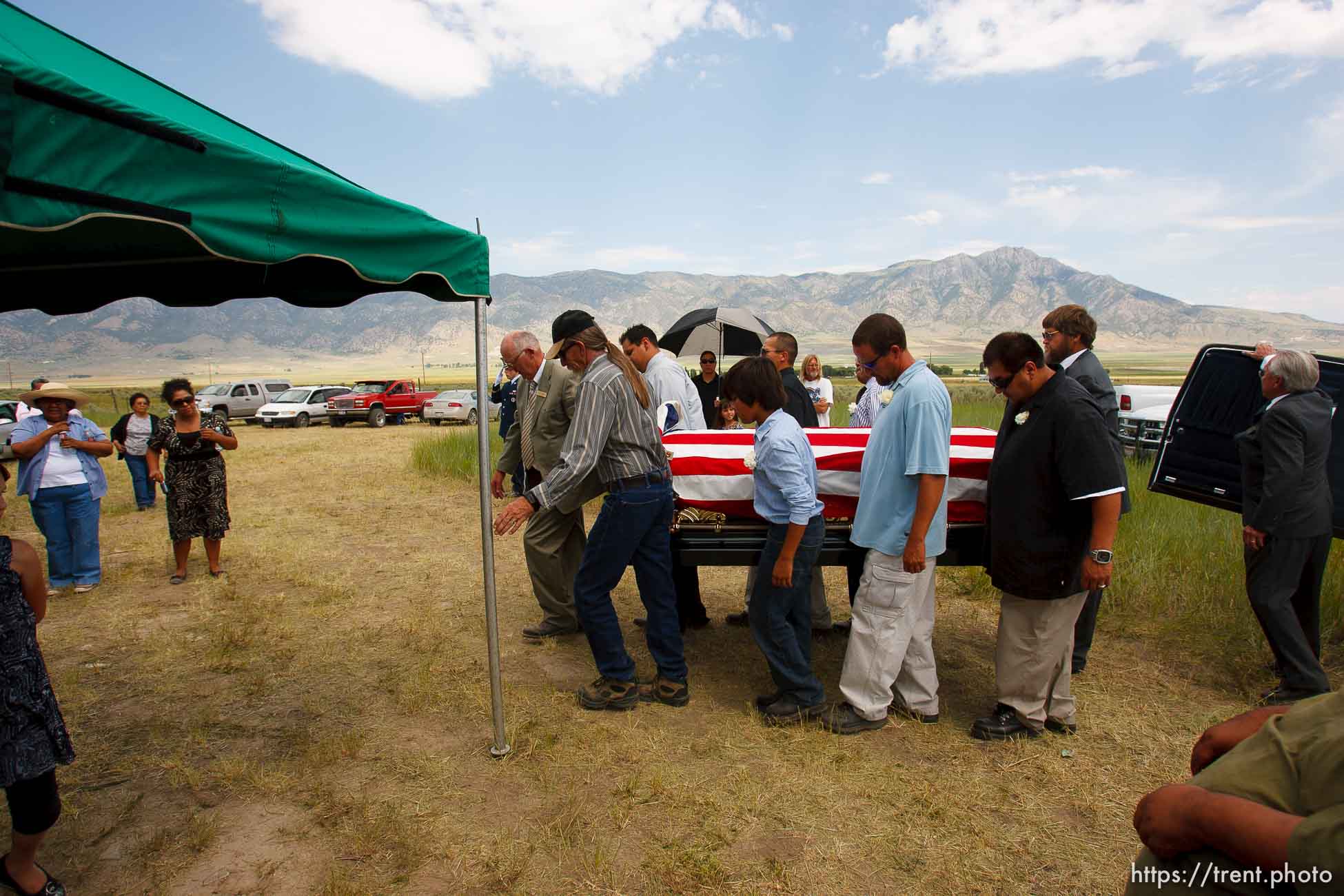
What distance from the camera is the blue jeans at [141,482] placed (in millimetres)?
9883

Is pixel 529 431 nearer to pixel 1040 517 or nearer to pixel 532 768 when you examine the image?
pixel 532 768

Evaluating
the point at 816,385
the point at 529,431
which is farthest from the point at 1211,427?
the point at 816,385

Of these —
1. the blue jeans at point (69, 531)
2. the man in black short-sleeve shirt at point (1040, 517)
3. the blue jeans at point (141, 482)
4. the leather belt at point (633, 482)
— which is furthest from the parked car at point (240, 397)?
the man in black short-sleeve shirt at point (1040, 517)

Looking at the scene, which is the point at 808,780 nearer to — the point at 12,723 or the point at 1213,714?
the point at 1213,714

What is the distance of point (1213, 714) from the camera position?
3.95m

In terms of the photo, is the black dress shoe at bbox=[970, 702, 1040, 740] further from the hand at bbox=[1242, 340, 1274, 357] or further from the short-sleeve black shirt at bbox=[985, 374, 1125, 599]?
the hand at bbox=[1242, 340, 1274, 357]

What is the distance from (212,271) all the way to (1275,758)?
4.85m

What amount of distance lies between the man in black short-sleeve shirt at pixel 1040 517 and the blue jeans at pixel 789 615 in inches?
31.0

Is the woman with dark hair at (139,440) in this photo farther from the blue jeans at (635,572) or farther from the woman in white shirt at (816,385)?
the blue jeans at (635,572)

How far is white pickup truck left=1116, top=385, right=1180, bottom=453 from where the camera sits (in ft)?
36.6

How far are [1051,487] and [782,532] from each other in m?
1.15

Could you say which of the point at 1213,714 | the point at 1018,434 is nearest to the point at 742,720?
the point at 1018,434

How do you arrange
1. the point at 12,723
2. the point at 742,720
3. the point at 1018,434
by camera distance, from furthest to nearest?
the point at 742,720 < the point at 1018,434 < the point at 12,723

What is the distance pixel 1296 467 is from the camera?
3.76 metres
